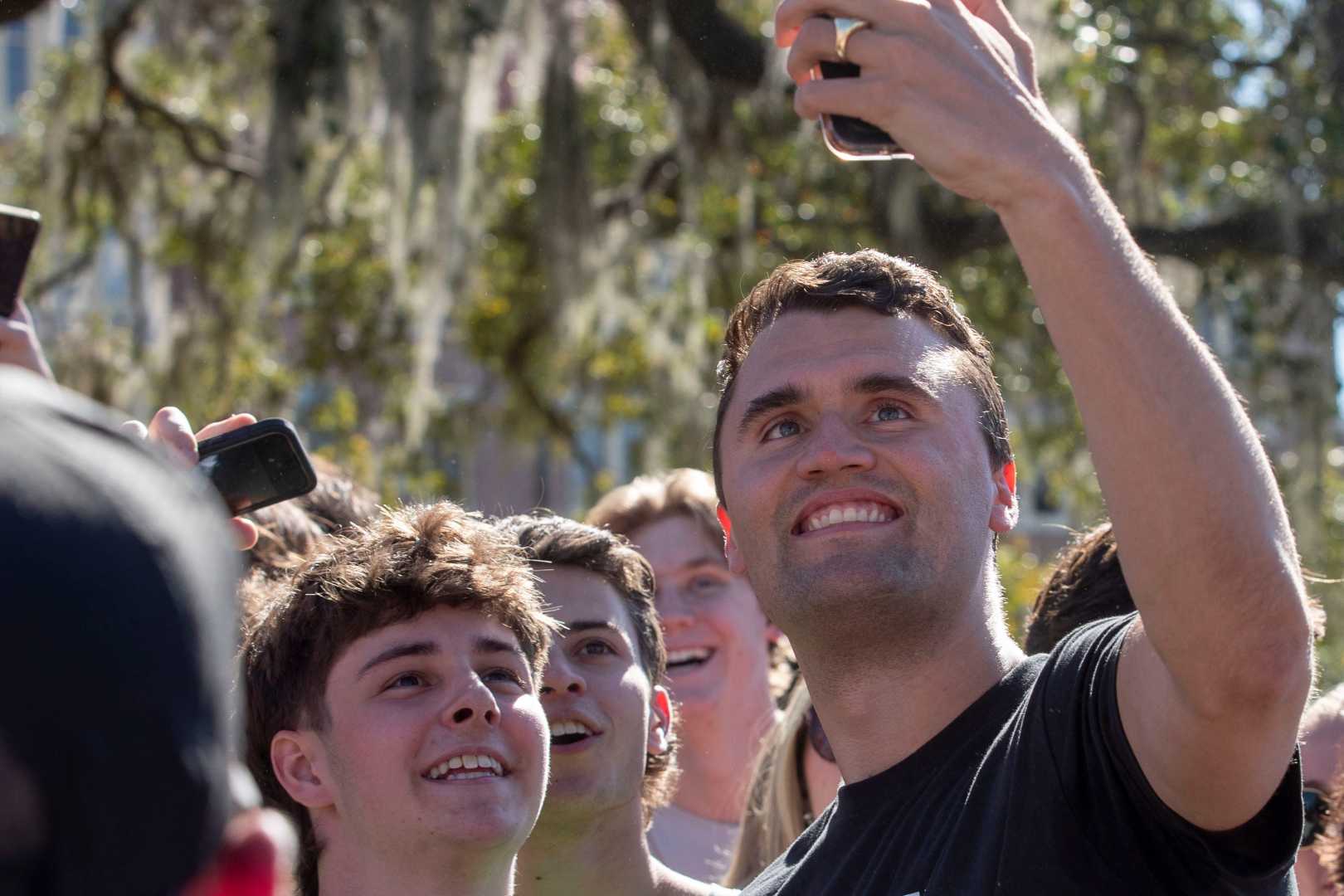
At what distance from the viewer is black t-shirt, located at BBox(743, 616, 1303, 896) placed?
5.72 ft

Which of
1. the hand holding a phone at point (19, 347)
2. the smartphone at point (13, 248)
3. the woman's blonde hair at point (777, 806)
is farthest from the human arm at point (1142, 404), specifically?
the woman's blonde hair at point (777, 806)

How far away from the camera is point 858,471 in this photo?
2262 millimetres

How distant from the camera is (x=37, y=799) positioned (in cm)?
85

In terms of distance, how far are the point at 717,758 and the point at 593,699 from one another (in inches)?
50.6

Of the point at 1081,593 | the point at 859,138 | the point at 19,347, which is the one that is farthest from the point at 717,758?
the point at 859,138

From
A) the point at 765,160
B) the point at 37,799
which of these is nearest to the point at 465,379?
the point at 765,160

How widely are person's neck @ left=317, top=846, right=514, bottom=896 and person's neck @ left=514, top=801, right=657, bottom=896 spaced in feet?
1.14

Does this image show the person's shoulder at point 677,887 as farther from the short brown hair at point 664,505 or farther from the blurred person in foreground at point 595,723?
the short brown hair at point 664,505

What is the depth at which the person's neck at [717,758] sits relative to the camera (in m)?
4.24

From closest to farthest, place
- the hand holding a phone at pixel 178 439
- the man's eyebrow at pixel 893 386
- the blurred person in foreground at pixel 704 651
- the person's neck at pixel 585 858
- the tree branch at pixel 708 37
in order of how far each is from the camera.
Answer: the man's eyebrow at pixel 893 386 → the hand holding a phone at pixel 178 439 → the person's neck at pixel 585 858 → the blurred person in foreground at pixel 704 651 → the tree branch at pixel 708 37

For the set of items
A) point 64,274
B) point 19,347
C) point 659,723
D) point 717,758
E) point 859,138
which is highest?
point 64,274

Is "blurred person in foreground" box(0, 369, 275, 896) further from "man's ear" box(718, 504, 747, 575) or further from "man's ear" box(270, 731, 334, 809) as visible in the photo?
"man's ear" box(270, 731, 334, 809)

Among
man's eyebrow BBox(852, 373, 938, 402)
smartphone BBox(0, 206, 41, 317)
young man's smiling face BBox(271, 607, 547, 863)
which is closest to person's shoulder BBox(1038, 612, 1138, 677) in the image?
man's eyebrow BBox(852, 373, 938, 402)

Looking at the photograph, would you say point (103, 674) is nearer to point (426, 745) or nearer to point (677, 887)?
point (426, 745)
